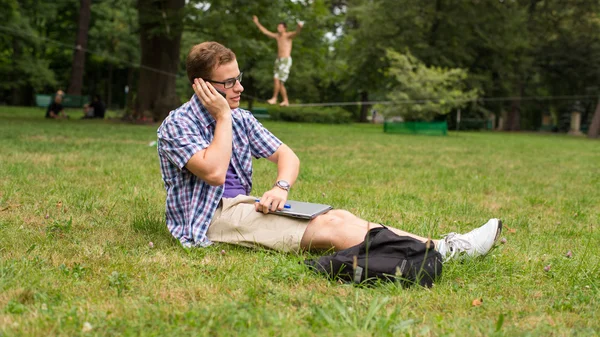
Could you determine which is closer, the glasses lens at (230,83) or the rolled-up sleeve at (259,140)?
the glasses lens at (230,83)

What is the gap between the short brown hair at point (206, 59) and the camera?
10.6 feet

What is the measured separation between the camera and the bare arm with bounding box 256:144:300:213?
3248mm

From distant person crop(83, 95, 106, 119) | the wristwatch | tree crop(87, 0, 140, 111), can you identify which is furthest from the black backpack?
tree crop(87, 0, 140, 111)

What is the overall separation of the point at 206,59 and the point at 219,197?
2.43 feet

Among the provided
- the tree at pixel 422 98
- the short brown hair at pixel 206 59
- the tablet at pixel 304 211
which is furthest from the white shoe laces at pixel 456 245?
the tree at pixel 422 98

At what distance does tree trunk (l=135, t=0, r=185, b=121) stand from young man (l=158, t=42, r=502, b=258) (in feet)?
46.3

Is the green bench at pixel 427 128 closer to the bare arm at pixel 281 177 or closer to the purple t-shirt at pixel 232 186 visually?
the bare arm at pixel 281 177

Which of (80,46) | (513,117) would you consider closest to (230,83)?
(80,46)

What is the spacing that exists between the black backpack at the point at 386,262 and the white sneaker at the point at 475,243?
0.86 feet

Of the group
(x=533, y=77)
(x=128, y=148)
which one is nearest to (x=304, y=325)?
(x=128, y=148)

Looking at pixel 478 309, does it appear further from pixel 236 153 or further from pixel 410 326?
pixel 236 153

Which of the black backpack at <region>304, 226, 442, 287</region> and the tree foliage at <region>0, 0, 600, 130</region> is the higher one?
the tree foliage at <region>0, 0, 600, 130</region>

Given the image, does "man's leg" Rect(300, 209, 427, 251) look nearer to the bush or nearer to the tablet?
Answer: the tablet

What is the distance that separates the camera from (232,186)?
11.8ft
